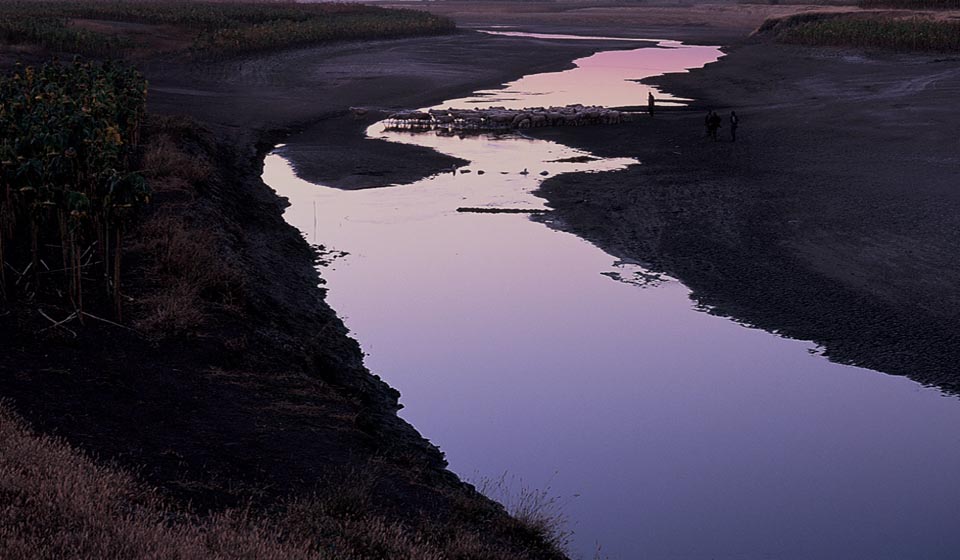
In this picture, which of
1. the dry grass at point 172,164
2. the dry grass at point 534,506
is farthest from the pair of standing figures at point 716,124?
the dry grass at point 534,506

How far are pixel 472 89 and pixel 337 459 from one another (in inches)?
1790

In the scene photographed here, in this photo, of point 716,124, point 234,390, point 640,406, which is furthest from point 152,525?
point 716,124

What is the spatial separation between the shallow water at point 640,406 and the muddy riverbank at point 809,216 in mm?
728

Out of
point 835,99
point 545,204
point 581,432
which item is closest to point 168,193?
point 545,204

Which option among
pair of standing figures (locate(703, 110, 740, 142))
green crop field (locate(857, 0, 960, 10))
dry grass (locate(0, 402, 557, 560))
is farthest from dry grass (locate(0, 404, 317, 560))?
green crop field (locate(857, 0, 960, 10))

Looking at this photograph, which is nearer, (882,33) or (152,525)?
(152,525)

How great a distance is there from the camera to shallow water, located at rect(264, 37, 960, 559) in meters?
11.1

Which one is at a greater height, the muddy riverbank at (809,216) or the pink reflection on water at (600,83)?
the muddy riverbank at (809,216)

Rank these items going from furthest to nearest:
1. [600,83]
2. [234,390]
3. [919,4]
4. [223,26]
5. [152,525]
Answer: [919,4] → [223,26] → [600,83] → [234,390] → [152,525]

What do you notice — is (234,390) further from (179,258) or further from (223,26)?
(223,26)

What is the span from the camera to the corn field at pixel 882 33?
63625 millimetres

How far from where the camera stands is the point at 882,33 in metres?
67.4

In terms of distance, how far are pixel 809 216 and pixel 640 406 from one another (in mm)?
10298

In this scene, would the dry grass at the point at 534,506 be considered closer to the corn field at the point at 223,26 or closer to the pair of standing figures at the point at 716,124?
the pair of standing figures at the point at 716,124
